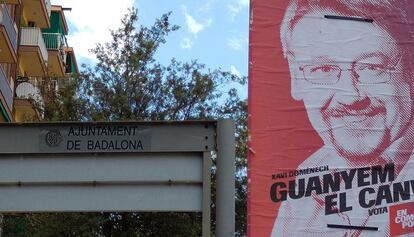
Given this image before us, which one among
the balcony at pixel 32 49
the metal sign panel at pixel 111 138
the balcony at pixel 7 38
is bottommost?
the metal sign panel at pixel 111 138

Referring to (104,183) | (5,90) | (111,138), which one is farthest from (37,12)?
(104,183)

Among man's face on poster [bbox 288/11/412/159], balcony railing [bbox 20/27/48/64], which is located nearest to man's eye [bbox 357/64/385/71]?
man's face on poster [bbox 288/11/412/159]

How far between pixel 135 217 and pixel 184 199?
834 centimetres

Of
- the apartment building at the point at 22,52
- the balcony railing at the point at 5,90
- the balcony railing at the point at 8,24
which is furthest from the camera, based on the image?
the apartment building at the point at 22,52

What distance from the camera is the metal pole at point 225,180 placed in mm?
8445

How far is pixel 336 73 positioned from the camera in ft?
30.8

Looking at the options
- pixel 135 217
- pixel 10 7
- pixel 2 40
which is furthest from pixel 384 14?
pixel 10 7

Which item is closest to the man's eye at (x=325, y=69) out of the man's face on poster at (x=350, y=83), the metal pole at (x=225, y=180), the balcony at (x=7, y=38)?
the man's face on poster at (x=350, y=83)

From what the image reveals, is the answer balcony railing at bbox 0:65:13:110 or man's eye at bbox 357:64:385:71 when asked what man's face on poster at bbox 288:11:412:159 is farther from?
balcony railing at bbox 0:65:13:110

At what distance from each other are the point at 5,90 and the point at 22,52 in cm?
691

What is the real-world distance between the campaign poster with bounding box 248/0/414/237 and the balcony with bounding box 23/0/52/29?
31.4m

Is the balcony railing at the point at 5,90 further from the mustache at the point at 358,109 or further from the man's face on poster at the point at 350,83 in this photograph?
the mustache at the point at 358,109

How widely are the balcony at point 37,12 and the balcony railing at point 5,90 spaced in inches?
272

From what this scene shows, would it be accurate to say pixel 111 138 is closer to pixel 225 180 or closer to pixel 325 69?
pixel 225 180
